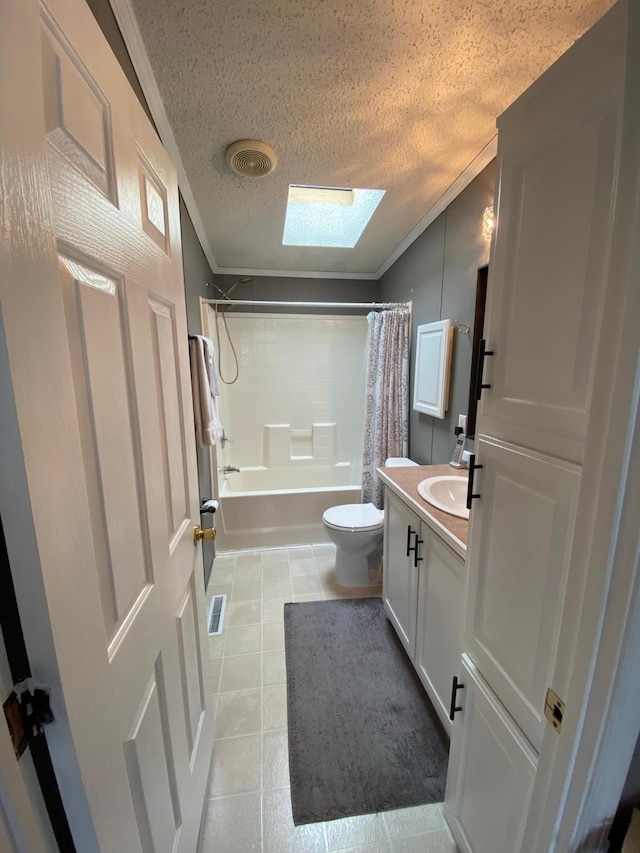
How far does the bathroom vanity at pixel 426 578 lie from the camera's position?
122 centimetres

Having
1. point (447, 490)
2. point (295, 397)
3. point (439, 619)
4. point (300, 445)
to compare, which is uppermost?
point (295, 397)

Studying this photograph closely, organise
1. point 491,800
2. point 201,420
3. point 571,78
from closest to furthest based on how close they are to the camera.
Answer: point 571,78
point 491,800
point 201,420

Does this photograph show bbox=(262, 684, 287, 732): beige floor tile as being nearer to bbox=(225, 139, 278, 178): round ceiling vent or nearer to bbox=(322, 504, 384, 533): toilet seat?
bbox=(322, 504, 384, 533): toilet seat

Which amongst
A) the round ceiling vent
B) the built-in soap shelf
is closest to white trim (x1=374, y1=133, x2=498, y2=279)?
the round ceiling vent

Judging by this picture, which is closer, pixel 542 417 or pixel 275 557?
pixel 542 417

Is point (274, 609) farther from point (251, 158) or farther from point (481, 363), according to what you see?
point (251, 158)

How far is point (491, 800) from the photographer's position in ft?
2.86

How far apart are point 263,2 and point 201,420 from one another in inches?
62.5

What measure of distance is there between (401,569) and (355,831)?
91 cm

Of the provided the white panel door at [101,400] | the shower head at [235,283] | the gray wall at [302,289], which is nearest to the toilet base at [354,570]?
the white panel door at [101,400]

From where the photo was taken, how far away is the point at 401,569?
172 centimetres

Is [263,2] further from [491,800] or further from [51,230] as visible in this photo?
[491,800]

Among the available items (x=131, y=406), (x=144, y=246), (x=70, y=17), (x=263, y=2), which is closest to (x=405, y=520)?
(x=131, y=406)

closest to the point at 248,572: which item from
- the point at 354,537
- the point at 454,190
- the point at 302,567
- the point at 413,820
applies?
the point at 302,567
